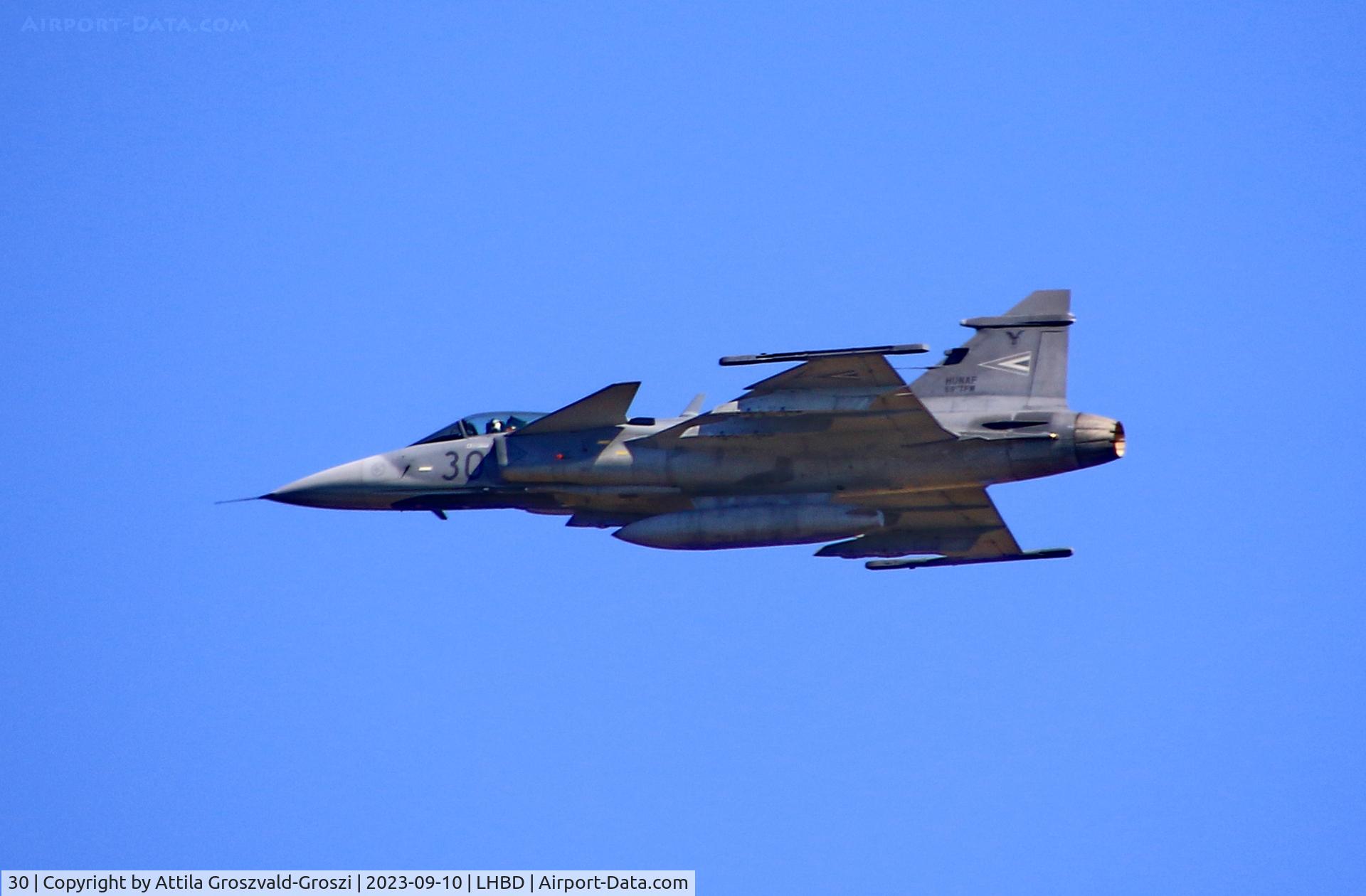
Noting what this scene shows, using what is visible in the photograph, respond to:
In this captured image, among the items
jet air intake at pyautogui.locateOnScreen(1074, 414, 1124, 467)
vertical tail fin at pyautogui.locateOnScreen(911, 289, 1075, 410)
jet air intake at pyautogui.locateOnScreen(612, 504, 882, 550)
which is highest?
vertical tail fin at pyautogui.locateOnScreen(911, 289, 1075, 410)

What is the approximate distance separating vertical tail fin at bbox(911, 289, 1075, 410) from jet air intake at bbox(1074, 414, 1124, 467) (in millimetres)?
954

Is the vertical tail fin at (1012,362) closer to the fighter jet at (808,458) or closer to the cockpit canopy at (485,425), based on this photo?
the fighter jet at (808,458)

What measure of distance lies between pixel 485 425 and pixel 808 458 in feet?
16.2

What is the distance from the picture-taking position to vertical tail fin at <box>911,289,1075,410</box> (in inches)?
1008

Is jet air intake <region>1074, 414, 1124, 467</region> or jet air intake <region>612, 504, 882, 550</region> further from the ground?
jet air intake <region>1074, 414, 1124, 467</region>

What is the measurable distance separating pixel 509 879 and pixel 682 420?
6580 millimetres

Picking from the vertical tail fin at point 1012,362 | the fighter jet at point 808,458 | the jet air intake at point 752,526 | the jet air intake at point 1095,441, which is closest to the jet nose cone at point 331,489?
the fighter jet at point 808,458

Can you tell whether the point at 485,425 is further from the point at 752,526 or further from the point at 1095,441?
the point at 1095,441

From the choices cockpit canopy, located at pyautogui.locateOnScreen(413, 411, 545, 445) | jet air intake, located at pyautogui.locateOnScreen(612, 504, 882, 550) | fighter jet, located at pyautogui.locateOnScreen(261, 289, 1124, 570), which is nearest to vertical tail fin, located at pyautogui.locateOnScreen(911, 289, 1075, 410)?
fighter jet, located at pyautogui.locateOnScreen(261, 289, 1124, 570)

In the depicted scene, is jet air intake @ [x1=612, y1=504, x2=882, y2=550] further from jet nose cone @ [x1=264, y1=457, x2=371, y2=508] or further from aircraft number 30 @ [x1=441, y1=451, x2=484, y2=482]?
jet nose cone @ [x1=264, y1=457, x2=371, y2=508]

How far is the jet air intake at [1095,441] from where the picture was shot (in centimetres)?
2430

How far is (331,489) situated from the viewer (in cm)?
2750

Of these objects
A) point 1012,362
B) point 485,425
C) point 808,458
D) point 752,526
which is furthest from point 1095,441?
point 485,425

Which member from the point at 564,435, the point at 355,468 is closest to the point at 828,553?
the point at 564,435
